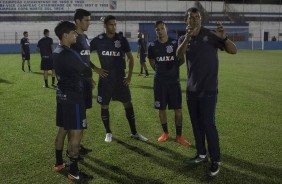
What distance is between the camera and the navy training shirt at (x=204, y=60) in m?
4.82

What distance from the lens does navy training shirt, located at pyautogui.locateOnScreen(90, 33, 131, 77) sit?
6562 mm

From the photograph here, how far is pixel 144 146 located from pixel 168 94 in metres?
1.11

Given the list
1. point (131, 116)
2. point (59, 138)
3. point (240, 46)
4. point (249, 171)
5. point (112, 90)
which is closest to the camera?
point (249, 171)

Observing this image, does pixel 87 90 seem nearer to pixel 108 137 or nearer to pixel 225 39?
pixel 108 137

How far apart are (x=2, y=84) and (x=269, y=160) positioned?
40.7 ft

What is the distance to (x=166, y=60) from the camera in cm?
651

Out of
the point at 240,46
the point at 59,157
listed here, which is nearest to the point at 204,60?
the point at 59,157

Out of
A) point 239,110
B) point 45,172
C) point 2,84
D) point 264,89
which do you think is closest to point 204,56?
point 45,172

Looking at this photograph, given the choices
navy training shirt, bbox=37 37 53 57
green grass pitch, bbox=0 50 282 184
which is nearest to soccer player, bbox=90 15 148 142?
green grass pitch, bbox=0 50 282 184

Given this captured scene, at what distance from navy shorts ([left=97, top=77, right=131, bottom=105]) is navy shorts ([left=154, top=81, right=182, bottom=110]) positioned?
64 centimetres

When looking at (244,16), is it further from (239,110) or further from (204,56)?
(204,56)

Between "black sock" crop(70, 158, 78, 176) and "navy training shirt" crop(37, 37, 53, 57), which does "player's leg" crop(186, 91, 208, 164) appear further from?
"navy training shirt" crop(37, 37, 53, 57)

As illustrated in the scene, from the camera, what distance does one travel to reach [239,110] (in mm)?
9398

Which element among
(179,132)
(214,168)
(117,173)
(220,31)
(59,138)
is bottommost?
(117,173)
